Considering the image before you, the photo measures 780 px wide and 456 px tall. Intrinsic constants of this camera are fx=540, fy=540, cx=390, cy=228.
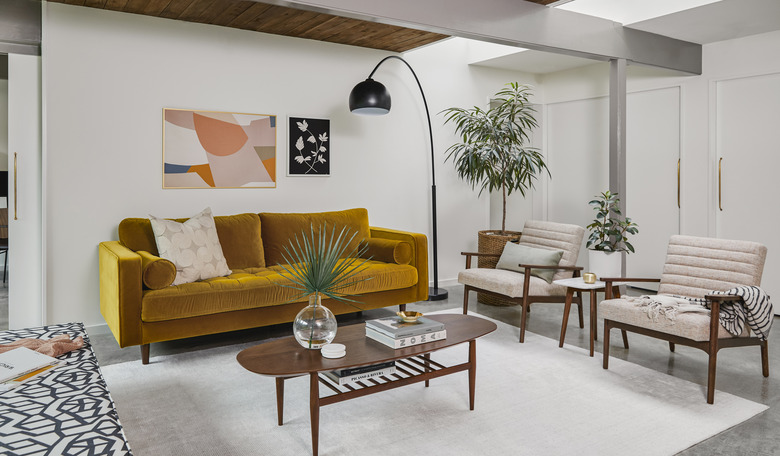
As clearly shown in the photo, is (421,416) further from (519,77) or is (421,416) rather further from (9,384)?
(519,77)

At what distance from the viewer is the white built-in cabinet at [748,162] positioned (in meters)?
4.69

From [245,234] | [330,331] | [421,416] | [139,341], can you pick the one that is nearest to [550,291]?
[421,416]

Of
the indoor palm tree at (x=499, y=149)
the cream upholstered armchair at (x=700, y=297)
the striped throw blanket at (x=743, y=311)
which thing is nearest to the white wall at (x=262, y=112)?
the indoor palm tree at (x=499, y=149)

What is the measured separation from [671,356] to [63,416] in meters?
3.44

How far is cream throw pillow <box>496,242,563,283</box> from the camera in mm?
4098

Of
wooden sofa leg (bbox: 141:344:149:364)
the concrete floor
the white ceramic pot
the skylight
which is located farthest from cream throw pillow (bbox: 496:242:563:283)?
wooden sofa leg (bbox: 141:344:149:364)

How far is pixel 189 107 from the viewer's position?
173 inches

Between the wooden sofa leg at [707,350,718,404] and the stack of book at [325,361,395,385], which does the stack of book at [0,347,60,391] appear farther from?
the wooden sofa leg at [707,350,718,404]

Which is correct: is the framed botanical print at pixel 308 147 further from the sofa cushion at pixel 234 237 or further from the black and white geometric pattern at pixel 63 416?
the black and white geometric pattern at pixel 63 416

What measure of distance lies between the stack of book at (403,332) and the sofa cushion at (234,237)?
1.88m

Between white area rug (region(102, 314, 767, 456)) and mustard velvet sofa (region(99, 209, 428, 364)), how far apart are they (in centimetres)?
30

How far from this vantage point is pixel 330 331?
8.09ft

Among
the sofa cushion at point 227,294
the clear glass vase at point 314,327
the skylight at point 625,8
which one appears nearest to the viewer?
the clear glass vase at point 314,327

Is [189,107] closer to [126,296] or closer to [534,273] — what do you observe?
[126,296]
